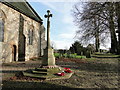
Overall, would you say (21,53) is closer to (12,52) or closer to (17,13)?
(12,52)

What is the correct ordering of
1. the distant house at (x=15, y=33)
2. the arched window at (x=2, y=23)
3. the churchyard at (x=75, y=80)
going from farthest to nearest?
the distant house at (x=15, y=33), the arched window at (x=2, y=23), the churchyard at (x=75, y=80)

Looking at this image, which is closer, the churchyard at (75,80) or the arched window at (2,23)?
the churchyard at (75,80)

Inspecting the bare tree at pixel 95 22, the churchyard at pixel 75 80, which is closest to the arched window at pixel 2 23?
the churchyard at pixel 75 80

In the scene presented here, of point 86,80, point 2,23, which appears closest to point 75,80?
point 86,80

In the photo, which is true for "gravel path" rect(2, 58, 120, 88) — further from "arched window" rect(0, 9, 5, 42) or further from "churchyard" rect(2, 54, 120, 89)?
"arched window" rect(0, 9, 5, 42)

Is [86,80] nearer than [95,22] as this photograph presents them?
Yes

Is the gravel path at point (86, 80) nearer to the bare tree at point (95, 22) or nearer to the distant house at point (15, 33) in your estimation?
the distant house at point (15, 33)

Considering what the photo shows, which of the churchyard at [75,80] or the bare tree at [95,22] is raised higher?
the bare tree at [95,22]

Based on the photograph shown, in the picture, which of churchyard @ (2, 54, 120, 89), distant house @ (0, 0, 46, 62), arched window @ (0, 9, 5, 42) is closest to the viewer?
churchyard @ (2, 54, 120, 89)

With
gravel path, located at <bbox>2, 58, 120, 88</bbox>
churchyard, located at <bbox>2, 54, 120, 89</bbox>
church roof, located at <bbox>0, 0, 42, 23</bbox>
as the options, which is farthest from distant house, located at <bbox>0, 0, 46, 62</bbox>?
churchyard, located at <bbox>2, 54, 120, 89</bbox>

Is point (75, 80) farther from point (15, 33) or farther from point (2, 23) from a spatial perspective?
point (15, 33)

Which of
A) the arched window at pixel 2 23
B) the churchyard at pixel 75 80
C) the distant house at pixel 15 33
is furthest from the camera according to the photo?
the distant house at pixel 15 33

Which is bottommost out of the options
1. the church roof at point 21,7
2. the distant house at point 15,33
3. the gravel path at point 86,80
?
the gravel path at point 86,80

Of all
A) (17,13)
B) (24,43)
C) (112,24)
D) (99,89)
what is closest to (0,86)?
(99,89)
